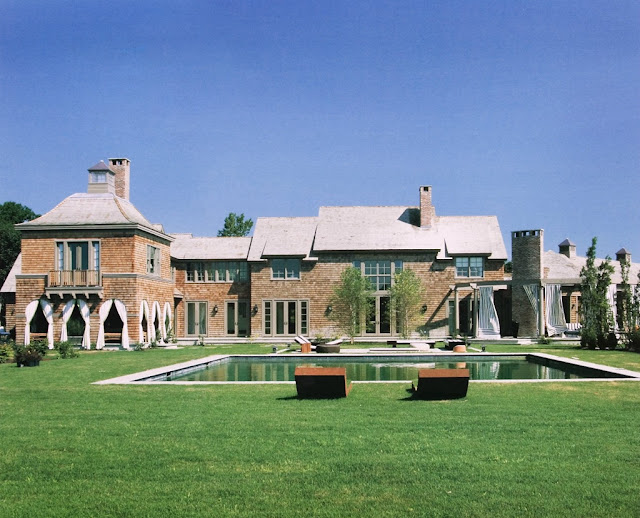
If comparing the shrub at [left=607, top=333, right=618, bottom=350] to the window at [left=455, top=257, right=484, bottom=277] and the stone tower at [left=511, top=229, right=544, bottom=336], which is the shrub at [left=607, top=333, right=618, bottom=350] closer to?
the stone tower at [left=511, top=229, right=544, bottom=336]

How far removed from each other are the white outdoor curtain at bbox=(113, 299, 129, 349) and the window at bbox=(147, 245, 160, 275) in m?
2.64

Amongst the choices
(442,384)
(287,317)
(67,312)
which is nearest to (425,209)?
(287,317)

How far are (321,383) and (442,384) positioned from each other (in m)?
2.04

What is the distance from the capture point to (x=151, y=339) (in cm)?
2991

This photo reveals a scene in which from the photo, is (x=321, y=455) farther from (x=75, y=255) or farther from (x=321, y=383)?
(x=75, y=255)

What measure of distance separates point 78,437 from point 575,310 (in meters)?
34.8

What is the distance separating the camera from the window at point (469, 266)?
34.9m

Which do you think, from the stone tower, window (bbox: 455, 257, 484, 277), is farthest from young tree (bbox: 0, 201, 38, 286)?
the stone tower

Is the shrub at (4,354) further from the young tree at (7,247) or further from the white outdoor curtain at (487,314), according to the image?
the young tree at (7,247)

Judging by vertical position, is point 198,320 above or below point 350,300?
below

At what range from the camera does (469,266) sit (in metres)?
35.0


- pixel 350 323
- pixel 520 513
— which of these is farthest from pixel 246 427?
pixel 350 323

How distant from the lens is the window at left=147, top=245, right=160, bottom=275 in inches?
1198

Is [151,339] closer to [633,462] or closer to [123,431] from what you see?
[123,431]
